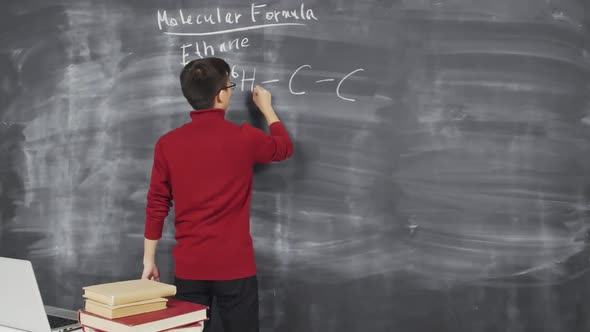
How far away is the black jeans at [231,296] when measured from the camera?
214 cm

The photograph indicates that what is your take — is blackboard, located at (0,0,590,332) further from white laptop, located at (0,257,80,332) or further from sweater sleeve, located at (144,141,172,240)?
white laptop, located at (0,257,80,332)

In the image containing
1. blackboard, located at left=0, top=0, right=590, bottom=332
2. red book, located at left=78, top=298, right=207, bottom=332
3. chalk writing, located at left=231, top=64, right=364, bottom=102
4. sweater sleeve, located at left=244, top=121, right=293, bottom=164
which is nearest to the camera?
red book, located at left=78, top=298, right=207, bottom=332

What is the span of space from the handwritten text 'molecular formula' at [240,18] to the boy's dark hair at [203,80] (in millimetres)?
336

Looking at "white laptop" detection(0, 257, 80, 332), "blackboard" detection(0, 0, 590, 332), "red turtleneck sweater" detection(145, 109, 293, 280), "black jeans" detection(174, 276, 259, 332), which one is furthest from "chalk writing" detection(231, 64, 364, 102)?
"white laptop" detection(0, 257, 80, 332)

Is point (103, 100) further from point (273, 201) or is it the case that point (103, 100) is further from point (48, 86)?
point (273, 201)

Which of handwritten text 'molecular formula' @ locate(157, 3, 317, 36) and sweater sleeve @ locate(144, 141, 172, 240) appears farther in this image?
handwritten text 'molecular formula' @ locate(157, 3, 317, 36)

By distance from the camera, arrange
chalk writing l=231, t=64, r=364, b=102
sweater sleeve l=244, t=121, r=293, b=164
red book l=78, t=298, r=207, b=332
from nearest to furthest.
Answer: red book l=78, t=298, r=207, b=332, sweater sleeve l=244, t=121, r=293, b=164, chalk writing l=231, t=64, r=364, b=102

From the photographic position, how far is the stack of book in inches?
58.5

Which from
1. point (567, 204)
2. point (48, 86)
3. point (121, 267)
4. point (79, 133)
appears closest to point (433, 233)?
point (567, 204)

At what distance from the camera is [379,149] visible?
2250 millimetres

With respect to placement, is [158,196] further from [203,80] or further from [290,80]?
[290,80]

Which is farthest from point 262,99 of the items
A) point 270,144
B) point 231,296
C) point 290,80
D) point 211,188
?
point 231,296

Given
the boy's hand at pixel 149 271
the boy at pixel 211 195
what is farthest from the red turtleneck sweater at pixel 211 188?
the boy's hand at pixel 149 271

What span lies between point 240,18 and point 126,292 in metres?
1.28
